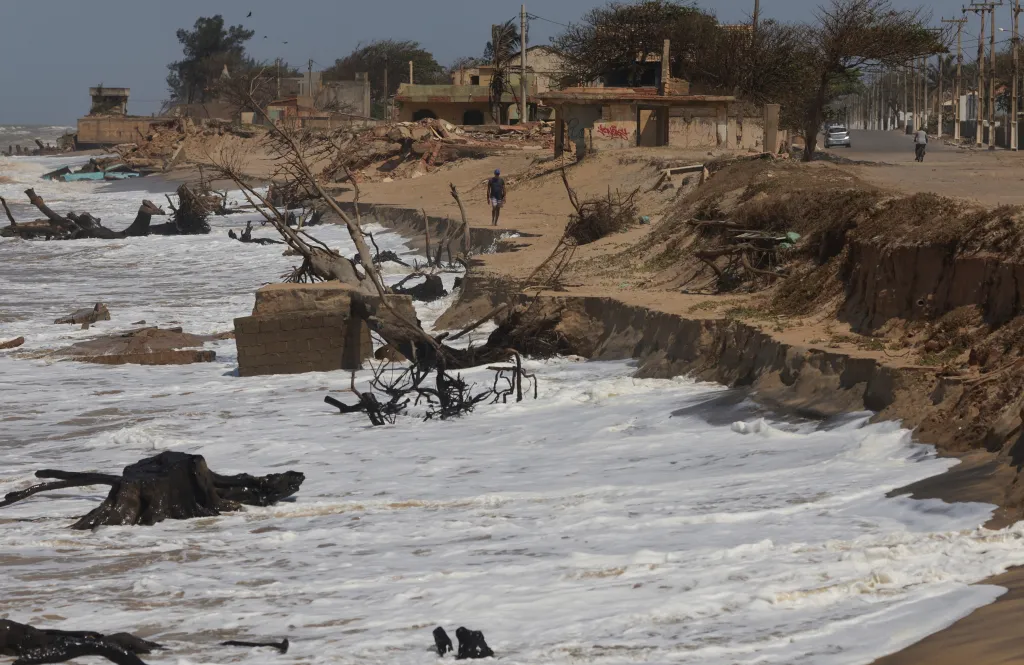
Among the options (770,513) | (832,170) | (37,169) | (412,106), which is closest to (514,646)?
(770,513)

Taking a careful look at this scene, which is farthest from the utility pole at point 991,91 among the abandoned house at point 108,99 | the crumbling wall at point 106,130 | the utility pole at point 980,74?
the abandoned house at point 108,99

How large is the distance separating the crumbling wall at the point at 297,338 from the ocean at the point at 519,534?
1.56 ft

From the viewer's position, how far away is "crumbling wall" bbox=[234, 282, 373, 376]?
54.9 ft

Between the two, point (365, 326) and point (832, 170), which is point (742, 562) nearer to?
point (365, 326)

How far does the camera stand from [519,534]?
30.6ft

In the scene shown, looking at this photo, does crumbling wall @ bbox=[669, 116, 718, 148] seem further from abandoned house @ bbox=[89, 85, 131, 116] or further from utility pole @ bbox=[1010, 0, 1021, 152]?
abandoned house @ bbox=[89, 85, 131, 116]

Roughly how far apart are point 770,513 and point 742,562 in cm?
120

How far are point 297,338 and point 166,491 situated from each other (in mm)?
6844

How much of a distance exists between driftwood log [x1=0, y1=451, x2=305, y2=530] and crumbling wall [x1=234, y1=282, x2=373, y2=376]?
6.07m

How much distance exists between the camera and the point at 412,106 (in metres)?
62.0

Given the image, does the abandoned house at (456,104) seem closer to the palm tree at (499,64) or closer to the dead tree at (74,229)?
the palm tree at (499,64)

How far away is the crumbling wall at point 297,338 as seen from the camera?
16734mm

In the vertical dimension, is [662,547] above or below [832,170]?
below

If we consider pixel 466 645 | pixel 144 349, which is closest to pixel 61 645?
pixel 466 645
